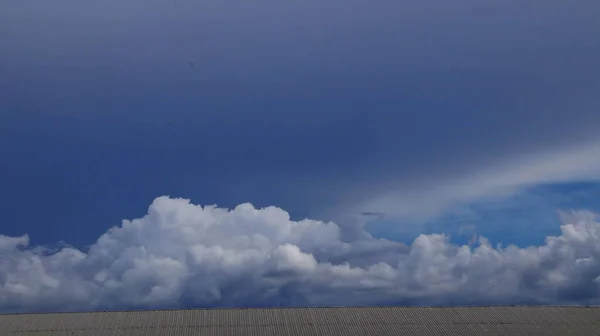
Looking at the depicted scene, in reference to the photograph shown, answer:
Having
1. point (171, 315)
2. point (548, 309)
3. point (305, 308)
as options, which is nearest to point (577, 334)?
point (548, 309)

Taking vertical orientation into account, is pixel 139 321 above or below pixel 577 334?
above

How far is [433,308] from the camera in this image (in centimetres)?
6762

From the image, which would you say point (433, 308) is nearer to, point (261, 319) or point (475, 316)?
point (475, 316)

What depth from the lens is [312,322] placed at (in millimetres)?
63062

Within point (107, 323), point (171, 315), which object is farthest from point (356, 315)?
point (107, 323)

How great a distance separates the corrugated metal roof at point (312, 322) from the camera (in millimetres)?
61062

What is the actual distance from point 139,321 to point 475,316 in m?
30.1

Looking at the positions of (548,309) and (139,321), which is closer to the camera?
(139,321)

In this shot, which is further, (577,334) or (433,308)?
(433,308)

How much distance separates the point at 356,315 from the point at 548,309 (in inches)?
747

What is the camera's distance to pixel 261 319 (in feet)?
208

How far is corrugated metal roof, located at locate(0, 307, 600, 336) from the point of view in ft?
200

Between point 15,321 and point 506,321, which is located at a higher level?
point 15,321

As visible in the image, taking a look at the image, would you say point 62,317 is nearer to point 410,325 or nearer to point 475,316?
point 410,325
